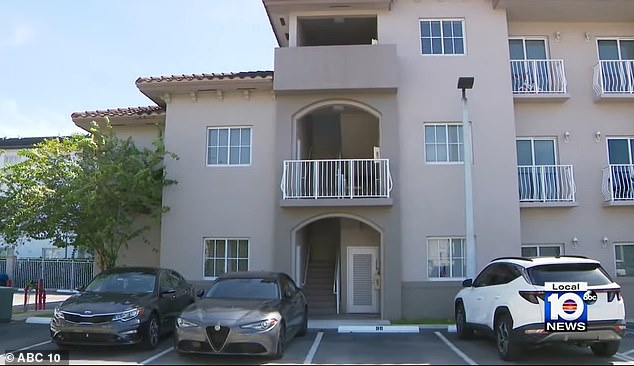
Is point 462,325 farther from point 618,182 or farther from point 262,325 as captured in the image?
point 618,182

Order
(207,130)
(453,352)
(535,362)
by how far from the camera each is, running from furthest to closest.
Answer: (207,130) < (453,352) < (535,362)

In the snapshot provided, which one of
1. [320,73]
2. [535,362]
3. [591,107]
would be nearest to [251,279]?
[535,362]

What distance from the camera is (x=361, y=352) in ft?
33.8

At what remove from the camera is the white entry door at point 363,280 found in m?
16.4

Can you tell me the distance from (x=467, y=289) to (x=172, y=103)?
9.91 meters

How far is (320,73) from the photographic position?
15008mm

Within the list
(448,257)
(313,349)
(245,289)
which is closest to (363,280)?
(448,257)

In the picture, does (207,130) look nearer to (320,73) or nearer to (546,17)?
(320,73)

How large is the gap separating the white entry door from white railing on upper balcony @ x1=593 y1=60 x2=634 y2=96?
8.21m

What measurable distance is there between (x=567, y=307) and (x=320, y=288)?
30.1 ft

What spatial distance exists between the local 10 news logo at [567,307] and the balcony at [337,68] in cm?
777

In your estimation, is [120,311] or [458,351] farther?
[458,351]

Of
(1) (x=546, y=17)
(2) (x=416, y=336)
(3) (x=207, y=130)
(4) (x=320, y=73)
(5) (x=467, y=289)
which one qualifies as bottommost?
(2) (x=416, y=336)

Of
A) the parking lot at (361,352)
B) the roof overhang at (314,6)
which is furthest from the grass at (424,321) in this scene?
the roof overhang at (314,6)
